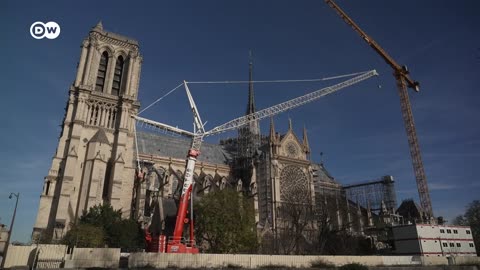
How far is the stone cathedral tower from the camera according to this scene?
40.4m

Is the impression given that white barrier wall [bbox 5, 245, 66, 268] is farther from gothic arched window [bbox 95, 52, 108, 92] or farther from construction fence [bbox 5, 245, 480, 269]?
gothic arched window [bbox 95, 52, 108, 92]

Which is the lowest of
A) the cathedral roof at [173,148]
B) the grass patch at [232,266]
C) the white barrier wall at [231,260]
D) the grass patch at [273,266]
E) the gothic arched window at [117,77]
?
the grass patch at [273,266]

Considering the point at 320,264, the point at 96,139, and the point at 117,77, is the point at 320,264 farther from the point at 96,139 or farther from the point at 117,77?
the point at 117,77

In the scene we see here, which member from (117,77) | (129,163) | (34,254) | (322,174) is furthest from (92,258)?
(322,174)

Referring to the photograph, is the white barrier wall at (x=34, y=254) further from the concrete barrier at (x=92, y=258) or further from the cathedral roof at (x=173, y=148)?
the cathedral roof at (x=173, y=148)

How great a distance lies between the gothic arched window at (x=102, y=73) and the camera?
51750mm

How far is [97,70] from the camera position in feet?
167

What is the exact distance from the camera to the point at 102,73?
52.8 m

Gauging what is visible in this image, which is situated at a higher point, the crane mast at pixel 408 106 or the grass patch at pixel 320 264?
the crane mast at pixel 408 106

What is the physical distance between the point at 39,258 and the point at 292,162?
46069 mm

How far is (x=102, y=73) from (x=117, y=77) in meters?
2.37

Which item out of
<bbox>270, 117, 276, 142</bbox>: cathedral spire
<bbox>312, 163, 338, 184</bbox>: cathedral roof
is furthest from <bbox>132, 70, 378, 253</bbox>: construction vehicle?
<bbox>312, 163, 338, 184</bbox>: cathedral roof

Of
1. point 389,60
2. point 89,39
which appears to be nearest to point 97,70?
point 89,39

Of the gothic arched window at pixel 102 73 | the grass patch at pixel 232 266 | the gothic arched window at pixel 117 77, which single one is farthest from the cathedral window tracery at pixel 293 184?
the gothic arched window at pixel 102 73
